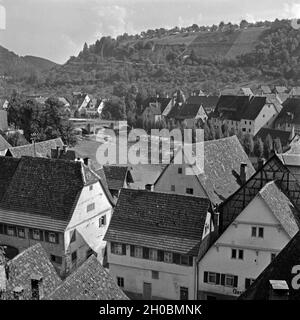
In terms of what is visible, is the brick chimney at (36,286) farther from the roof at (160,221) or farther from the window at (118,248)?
the window at (118,248)

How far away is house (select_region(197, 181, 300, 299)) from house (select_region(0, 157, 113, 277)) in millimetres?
5959

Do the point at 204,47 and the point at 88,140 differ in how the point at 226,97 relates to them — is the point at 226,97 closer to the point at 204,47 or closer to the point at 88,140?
the point at 88,140

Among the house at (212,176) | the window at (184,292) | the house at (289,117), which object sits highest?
the house at (289,117)

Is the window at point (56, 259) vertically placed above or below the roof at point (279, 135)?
below

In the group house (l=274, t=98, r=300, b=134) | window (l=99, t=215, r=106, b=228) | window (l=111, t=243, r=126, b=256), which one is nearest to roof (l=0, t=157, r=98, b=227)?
window (l=99, t=215, r=106, b=228)

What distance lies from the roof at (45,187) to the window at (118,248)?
104 inches

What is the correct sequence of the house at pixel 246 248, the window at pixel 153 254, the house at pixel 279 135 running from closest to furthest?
1. the house at pixel 246 248
2. the window at pixel 153 254
3. the house at pixel 279 135

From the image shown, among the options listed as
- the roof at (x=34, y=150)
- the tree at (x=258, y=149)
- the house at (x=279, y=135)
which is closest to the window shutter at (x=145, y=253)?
the roof at (x=34, y=150)

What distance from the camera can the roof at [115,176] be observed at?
74.3ft

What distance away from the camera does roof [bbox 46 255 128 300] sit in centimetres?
982

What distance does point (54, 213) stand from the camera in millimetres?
18641

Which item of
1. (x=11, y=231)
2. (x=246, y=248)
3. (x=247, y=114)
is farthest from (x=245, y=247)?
(x=247, y=114)
